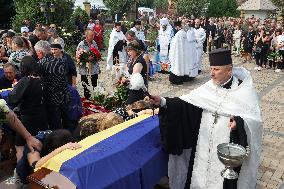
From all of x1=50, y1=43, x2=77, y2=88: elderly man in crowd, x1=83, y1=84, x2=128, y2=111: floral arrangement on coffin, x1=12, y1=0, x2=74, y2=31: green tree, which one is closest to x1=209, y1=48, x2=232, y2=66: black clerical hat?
x1=83, y1=84, x2=128, y2=111: floral arrangement on coffin

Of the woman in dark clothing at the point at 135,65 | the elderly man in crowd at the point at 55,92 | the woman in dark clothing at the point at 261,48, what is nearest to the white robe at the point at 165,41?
the woman in dark clothing at the point at 261,48

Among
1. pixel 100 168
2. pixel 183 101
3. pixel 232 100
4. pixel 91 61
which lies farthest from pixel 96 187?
pixel 91 61

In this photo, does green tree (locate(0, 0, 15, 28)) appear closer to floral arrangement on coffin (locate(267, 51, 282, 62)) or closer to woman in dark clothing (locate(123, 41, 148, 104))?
floral arrangement on coffin (locate(267, 51, 282, 62))

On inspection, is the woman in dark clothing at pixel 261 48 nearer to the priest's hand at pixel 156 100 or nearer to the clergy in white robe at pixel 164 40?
the clergy in white robe at pixel 164 40

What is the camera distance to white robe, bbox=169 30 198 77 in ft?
39.6

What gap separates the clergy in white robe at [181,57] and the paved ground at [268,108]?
337mm

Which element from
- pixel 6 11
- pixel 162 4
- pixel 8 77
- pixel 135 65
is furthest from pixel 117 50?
pixel 162 4

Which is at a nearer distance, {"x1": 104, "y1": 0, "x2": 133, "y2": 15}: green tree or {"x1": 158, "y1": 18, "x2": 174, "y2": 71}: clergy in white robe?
{"x1": 158, "y1": 18, "x2": 174, "y2": 71}: clergy in white robe

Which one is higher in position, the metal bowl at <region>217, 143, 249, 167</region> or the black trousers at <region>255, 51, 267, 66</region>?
the metal bowl at <region>217, 143, 249, 167</region>

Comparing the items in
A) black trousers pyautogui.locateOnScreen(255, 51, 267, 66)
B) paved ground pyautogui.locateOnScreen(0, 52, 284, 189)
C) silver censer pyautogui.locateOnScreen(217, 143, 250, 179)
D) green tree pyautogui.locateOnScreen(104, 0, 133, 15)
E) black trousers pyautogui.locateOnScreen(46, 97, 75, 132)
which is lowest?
paved ground pyautogui.locateOnScreen(0, 52, 284, 189)

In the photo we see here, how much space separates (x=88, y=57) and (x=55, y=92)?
7.51ft

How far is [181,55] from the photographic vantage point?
40.0ft

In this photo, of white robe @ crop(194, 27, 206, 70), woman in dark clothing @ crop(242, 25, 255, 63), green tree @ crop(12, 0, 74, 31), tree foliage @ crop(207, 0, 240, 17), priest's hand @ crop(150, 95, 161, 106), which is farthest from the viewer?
tree foliage @ crop(207, 0, 240, 17)

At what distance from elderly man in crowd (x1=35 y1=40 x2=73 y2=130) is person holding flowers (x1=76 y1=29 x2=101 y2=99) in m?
1.75
